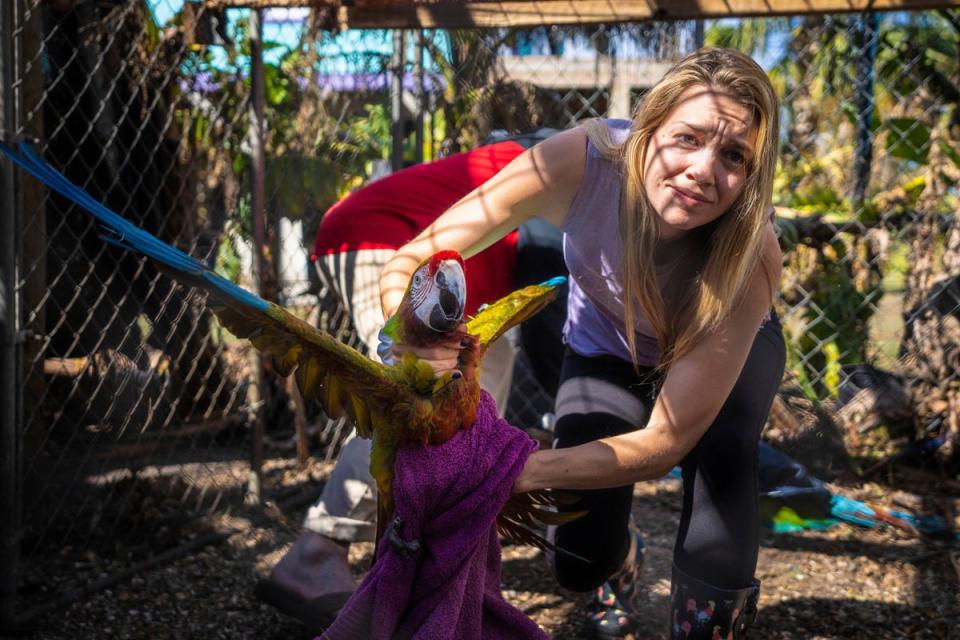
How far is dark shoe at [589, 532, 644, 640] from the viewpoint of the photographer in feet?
6.96

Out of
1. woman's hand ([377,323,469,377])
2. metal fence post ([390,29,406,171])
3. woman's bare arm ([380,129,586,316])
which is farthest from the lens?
metal fence post ([390,29,406,171])

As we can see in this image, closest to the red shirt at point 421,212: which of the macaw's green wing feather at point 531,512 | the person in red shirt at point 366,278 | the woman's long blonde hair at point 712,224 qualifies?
the person in red shirt at point 366,278

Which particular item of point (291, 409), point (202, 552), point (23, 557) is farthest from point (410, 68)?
point (23, 557)

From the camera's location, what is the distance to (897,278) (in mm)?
6660

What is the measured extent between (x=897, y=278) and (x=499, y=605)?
6.14m

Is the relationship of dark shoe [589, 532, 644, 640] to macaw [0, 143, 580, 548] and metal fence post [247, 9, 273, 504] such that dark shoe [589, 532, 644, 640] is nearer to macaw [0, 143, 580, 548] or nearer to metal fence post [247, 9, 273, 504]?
macaw [0, 143, 580, 548]

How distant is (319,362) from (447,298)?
21cm

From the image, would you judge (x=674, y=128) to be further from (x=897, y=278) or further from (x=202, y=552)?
(x=897, y=278)

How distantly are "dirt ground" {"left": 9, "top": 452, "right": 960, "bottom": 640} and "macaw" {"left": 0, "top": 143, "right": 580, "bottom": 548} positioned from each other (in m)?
1.06

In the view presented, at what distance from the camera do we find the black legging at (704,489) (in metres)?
1.62

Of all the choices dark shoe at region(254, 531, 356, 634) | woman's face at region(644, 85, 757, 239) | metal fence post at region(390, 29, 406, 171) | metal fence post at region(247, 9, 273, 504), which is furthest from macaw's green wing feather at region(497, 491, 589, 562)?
metal fence post at region(390, 29, 406, 171)

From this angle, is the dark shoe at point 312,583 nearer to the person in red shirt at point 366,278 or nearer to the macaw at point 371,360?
the person in red shirt at point 366,278

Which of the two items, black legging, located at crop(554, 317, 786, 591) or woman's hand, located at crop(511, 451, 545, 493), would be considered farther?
black legging, located at crop(554, 317, 786, 591)

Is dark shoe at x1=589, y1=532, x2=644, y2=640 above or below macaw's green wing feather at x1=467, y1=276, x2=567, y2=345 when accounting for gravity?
below
